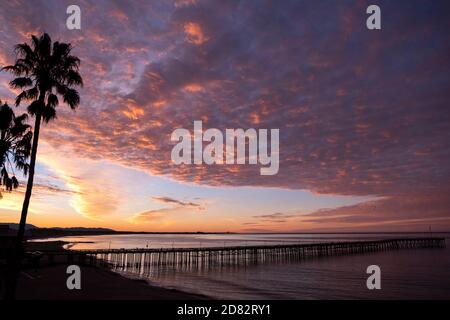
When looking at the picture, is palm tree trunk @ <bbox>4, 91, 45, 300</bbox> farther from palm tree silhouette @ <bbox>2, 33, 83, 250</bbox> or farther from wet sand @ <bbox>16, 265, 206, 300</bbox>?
wet sand @ <bbox>16, 265, 206, 300</bbox>

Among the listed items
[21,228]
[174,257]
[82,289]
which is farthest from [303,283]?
[21,228]

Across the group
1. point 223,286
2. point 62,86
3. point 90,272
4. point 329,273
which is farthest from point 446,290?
point 62,86

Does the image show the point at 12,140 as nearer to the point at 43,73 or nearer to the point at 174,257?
the point at 43,73

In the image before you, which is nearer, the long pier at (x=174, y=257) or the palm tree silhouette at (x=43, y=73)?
the palm tree silhouette at (x=43, y=73)

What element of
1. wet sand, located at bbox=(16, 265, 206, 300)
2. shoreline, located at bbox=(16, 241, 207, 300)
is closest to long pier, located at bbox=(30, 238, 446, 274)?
shoreline, located at bbox=(16, 241, 207, 300)

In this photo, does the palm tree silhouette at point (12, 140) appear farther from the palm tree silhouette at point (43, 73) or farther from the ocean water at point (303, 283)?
the ocean water at point (303, 283)

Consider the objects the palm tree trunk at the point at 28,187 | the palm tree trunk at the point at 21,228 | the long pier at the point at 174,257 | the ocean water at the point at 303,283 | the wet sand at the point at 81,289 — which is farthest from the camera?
the long pier at the point at 174,257

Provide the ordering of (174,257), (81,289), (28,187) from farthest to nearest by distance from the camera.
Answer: (174,257), (81,289), (28,187)

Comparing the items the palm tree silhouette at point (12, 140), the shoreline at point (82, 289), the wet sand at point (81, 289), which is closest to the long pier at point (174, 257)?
the shoreline at point (82, 289)

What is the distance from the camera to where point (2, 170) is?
19062mm

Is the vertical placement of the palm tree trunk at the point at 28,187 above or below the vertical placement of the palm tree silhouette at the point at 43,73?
below
